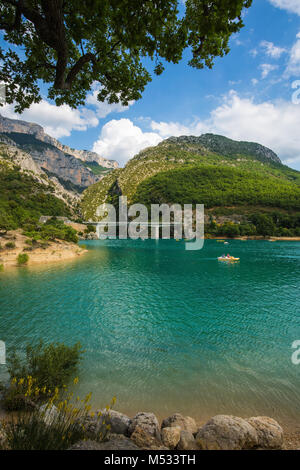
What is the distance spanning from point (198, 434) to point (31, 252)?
136ft

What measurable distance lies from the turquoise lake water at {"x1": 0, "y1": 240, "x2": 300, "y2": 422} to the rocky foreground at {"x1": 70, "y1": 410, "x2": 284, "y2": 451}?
1.50m

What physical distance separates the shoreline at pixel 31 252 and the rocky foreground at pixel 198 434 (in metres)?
35.4

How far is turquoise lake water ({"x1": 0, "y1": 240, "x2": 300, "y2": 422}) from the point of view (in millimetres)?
7535

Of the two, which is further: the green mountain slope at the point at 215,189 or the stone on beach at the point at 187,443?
the green mountain slope at the point at 215,189

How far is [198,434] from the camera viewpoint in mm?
5180

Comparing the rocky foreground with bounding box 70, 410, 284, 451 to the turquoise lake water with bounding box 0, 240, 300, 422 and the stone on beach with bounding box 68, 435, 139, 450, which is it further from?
the turquoise lake water with bounding box 0, 240, 300, 422

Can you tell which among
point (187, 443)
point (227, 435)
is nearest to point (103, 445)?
point (187, 443)

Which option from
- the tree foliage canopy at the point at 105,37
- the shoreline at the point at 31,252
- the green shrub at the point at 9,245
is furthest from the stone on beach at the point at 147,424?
the green shrub at the point at 9,245

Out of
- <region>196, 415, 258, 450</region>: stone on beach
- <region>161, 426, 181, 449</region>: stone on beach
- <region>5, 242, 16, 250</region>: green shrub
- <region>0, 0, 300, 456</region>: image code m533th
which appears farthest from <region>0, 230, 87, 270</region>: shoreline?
<region>196, 415, 258, 450</region>: stone on beach

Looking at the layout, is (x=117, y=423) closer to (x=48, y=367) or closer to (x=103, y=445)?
(x=103, y=445)

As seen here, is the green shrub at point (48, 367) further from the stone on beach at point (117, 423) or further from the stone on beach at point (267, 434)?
the stone on beach at point (267, 434)

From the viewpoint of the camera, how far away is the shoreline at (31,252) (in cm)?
3478
